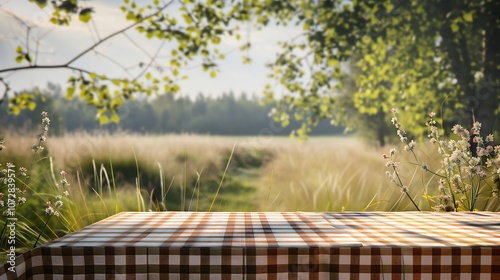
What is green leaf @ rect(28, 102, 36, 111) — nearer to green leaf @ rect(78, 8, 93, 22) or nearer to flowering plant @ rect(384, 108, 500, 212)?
green leaf @ rect(78, 8, 93, 22)

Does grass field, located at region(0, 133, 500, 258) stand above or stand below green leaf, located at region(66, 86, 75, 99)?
below

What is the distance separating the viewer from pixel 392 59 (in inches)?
160

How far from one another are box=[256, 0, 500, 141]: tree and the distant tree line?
0.46 ft

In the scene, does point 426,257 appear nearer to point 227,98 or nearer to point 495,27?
point 227,98

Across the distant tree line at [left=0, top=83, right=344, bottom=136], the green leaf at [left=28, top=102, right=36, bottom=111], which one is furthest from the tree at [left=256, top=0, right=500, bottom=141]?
the green leaf at [left=28, top=102, right=36, bottom=111]

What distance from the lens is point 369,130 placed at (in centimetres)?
393

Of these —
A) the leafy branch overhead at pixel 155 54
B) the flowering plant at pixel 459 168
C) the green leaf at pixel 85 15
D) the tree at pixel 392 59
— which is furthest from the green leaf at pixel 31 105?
the flowering plant at pixel 459 168

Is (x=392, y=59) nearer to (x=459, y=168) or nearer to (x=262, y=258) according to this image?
(x=459, y=168)

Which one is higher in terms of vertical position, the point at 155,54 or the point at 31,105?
the point at 155,54

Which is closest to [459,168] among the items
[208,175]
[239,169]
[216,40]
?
[239,169]

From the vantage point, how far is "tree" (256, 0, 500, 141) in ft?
12.5

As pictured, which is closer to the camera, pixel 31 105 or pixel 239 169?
pixel 31 105

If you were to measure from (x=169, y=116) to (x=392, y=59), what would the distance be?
1830 mm

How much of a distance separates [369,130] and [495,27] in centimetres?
133
